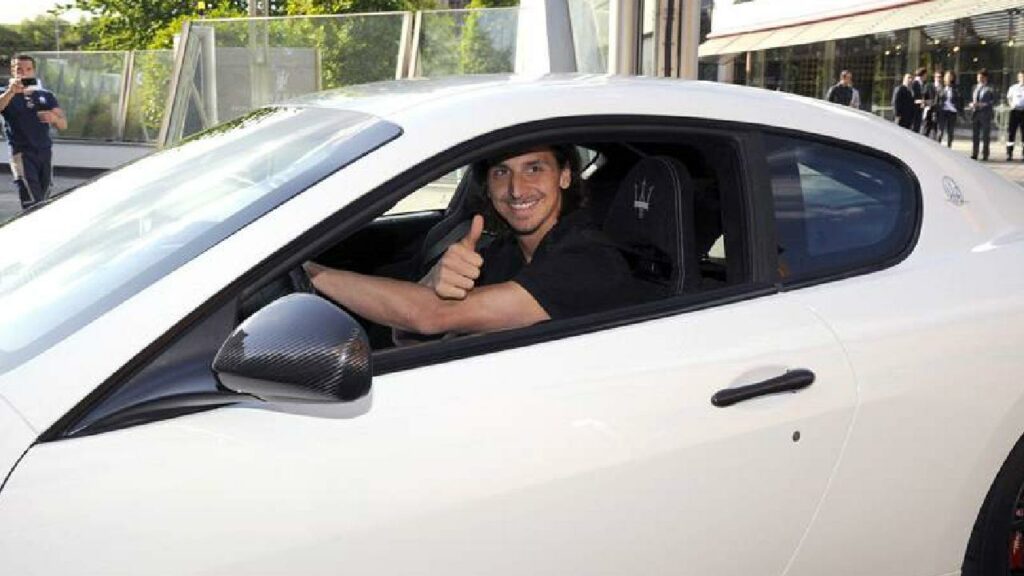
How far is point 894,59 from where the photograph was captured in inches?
1180

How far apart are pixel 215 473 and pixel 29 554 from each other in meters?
0.28

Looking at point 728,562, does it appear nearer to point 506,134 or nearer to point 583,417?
point 583,417

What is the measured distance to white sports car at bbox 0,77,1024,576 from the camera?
1.79 m

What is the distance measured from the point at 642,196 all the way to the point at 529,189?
27cm

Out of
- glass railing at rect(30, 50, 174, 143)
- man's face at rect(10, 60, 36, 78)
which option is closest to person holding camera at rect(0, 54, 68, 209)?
man's face at rect(10, 60, 36, 78)

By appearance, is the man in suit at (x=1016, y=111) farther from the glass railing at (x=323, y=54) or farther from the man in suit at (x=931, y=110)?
the glass railing at (x=323, y=54)

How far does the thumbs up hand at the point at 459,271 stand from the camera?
2451mm

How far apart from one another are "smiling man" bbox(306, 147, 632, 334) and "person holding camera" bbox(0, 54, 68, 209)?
32.3 feet

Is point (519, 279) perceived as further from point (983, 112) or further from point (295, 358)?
point (983, 112)

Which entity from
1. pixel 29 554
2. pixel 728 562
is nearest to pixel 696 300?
pixel 728 562

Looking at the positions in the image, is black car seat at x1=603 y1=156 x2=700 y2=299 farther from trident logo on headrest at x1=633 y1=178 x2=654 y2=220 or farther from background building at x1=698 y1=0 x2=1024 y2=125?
background building at x1=698 y1=0 x2=1024 y2=125

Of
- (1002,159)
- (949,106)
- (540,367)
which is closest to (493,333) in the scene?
(540,367)

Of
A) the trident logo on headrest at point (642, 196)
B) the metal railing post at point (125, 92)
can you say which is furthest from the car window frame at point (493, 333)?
the metal railing post at point (125, 92)

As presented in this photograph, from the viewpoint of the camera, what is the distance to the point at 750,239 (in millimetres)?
2514
